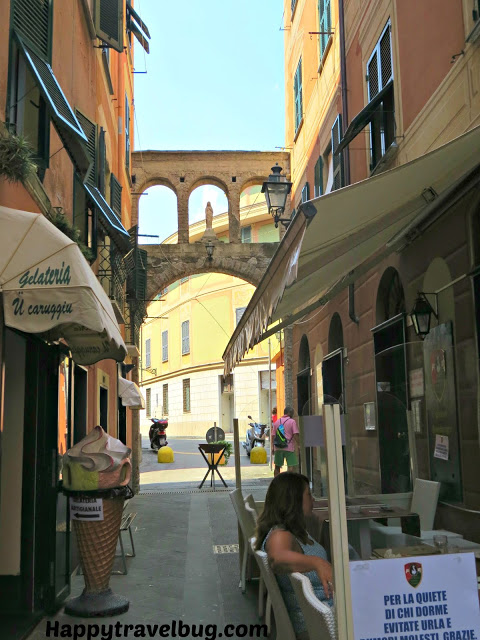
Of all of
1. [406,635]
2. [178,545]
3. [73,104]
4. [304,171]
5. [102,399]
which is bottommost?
[178,545]

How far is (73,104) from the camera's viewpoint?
870 centimetres

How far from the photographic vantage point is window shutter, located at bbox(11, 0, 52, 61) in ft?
Result: 19.2

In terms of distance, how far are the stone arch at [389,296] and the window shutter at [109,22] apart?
17.3 ft

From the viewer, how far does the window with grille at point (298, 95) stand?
58.3ft

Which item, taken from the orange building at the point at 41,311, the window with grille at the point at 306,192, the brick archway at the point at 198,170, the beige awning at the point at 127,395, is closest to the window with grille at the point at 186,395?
the brick archway at the point at 198,170

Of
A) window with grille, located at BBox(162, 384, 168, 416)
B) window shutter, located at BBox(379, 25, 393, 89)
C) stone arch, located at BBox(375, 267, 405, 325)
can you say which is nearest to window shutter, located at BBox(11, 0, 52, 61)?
window shutter, located at BBox(379, 25, 393, 89)

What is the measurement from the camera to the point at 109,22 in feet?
35.4

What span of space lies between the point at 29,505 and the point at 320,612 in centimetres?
349

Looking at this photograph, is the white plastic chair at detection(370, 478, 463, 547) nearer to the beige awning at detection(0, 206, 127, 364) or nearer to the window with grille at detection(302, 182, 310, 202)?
the beige awning at detection(0, 206, 127, 364)

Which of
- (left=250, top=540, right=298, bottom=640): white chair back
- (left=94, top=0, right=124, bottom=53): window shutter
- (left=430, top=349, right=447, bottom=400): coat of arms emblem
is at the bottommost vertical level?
(left=250, top=540, right=298, bottom=640): white chair back

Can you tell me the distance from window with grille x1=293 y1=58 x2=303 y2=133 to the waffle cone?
13938 mm

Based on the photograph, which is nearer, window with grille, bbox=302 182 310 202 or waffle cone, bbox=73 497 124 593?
waffle cone, bbox=73 497 124 593

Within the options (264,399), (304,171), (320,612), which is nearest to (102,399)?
(304,171)

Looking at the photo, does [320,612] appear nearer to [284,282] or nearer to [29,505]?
[284,282]
